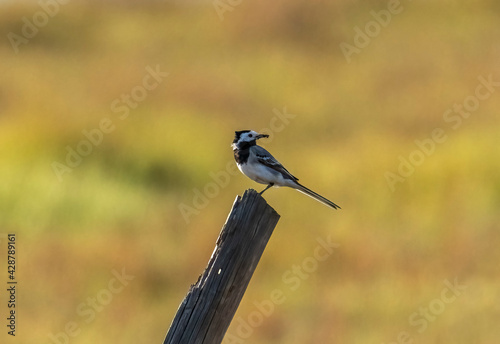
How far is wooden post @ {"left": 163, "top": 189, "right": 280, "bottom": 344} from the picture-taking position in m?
4.87

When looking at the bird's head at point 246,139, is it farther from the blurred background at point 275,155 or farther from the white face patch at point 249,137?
the blurred background at point 275,155

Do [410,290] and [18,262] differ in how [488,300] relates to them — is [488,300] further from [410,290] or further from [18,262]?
[18,262]

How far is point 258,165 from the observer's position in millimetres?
8727

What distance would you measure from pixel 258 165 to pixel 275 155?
31.4ft

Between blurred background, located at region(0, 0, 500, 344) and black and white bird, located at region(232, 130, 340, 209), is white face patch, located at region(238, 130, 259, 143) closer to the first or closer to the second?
black and white bird, located at region(232, 130, 340, 209)

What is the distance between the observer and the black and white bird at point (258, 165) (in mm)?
8750

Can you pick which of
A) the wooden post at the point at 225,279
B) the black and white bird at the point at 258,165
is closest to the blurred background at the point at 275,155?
the black and white bird at the point at 258,165

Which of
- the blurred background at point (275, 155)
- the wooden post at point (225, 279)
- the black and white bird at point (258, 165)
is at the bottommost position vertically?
the wooden post at point (225, 279)

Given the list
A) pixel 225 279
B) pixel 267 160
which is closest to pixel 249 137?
pixel 267 160

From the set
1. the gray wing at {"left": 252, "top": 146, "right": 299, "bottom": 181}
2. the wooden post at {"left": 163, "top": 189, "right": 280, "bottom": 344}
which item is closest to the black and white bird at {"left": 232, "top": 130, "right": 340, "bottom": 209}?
the gray wing at {"left": 252, "top": 146, "right": 299, "bottom": 181}

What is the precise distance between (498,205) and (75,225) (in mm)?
8979

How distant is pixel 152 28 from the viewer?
31000 mm

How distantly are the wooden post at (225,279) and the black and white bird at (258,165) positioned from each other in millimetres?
3597

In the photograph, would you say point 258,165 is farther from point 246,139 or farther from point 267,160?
point 246,139
